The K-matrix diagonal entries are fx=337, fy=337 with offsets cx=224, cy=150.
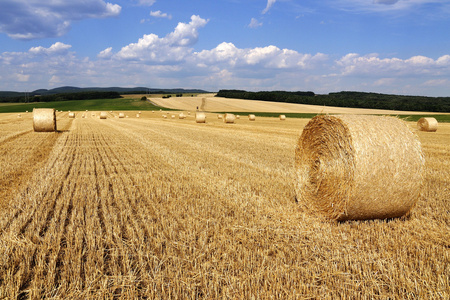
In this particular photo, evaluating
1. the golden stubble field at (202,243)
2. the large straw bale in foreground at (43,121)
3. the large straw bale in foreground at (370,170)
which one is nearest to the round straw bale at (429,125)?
the golden stubble field at (202,243)

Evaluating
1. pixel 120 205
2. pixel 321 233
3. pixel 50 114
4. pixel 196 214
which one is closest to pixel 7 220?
pixel 120 205

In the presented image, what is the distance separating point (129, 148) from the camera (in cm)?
1534

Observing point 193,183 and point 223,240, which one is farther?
point 193,183

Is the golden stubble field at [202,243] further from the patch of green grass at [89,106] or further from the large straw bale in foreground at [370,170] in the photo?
the patch of green grass at [89,106]

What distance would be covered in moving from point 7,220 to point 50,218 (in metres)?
0.63

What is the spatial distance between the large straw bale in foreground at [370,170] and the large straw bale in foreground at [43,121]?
2180cm

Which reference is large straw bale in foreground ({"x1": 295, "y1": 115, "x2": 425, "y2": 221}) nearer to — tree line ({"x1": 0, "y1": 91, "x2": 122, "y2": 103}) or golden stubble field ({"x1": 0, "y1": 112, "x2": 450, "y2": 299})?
golden stubble field ({"x1": 0, "y1": 112, "x2": 450, "y2": 299})

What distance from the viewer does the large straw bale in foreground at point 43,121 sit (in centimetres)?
2298

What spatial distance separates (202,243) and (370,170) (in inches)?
120

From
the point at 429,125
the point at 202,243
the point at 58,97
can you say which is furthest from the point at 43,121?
the point at 58,97

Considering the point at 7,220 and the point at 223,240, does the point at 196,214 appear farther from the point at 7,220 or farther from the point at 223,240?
the point at 7,220

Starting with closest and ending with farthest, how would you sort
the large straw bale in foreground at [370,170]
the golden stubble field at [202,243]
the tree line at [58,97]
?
1. the golden stubble field at [202,243]
2. the large straw bale in foreground at [370,170]
3. the tree line at [58,97]

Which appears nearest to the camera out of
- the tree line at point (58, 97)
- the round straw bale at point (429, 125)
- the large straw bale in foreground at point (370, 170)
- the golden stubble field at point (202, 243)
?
the golden stubble field at point (202, 243)

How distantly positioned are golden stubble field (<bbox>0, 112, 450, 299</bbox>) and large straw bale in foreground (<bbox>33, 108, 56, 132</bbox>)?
51.5 ft
